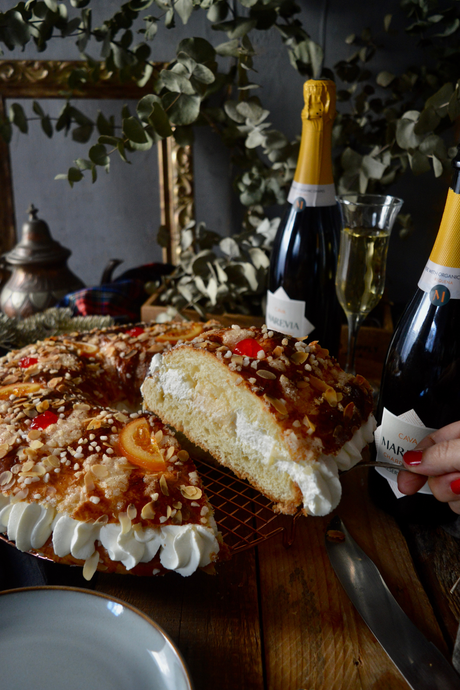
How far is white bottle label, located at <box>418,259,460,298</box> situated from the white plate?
0.75 metres

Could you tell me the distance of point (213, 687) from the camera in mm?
699

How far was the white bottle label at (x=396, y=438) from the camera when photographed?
0.96 m

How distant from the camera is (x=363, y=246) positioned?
1204mm

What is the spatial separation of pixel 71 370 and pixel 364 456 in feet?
2.23

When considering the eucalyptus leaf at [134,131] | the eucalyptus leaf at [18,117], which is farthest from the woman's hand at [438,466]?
the eucalyptus leaf at [18,117]

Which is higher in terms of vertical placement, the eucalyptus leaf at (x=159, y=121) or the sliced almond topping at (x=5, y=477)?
the eucalyptus leaf at (x=159, y=121)

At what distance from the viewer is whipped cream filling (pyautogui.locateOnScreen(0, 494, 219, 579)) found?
753 millimetres

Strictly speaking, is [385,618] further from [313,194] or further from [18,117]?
[18,117]

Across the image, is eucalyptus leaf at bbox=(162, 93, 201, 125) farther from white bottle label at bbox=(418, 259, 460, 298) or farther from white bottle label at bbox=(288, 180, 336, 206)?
white bottle label at bbox=(418, 259, 460, 298)

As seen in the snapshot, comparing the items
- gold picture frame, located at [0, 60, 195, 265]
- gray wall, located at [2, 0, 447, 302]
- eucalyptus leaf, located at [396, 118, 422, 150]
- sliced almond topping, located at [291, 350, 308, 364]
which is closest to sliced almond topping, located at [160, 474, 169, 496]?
sliced almond topping, located at [291, 350, 308, 364]

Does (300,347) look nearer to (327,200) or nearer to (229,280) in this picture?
(327,200)

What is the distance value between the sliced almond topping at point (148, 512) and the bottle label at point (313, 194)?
941 millimetres

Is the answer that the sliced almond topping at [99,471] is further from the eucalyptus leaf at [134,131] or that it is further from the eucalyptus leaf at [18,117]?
the eucalyptus leaf at [18,117]

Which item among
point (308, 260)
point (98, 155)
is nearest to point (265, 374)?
point (308, 260)
